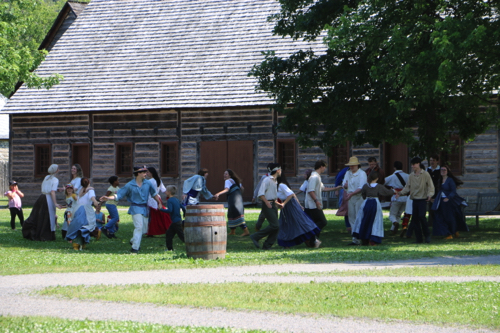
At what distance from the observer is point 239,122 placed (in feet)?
98.6

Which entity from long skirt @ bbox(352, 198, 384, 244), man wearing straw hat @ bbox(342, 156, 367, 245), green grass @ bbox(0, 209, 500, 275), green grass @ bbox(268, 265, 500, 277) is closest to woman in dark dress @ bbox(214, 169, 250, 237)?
green grass @ bbox(0, 209, 500, 275)

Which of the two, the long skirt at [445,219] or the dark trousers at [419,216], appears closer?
the dark trousers at [419,216]

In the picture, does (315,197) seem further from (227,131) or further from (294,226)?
(227,131)

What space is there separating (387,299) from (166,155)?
2419 cm

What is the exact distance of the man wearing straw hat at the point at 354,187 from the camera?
1562 centimetres

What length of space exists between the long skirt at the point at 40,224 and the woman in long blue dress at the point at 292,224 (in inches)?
217

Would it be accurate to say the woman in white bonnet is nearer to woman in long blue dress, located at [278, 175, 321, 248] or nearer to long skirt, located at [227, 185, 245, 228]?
long skirt, located at [227, 185, 245, 228]

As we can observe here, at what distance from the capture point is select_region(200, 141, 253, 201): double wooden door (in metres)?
29.9

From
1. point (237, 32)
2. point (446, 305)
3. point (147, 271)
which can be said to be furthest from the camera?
point (237, 32)

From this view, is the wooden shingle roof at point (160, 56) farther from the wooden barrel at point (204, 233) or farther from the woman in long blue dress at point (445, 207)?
the wooden barrel at point (204, 233)

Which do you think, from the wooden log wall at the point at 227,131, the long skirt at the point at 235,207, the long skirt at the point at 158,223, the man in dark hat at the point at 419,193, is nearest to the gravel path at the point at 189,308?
the man in dark hat at the point at 419,193

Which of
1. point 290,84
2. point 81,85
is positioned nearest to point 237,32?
point 81,85

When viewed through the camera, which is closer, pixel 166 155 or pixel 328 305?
pixel 328 305

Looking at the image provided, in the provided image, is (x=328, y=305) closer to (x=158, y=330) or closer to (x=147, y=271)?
(x=158, y=330)
